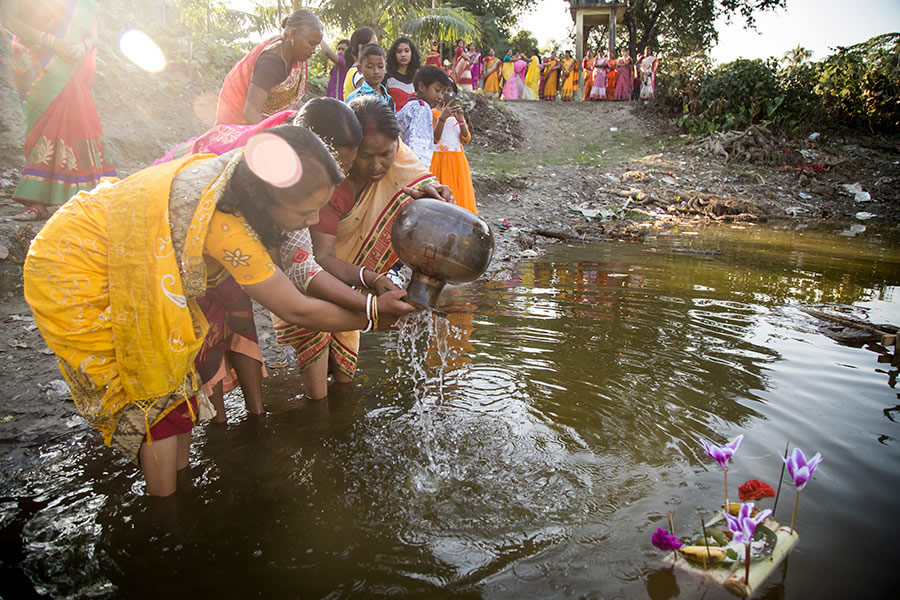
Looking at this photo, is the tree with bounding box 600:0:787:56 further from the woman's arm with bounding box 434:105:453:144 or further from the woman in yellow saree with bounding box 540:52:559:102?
the woman's arm with bounding box 434:105:453:144

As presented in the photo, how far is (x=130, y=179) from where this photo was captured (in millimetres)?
2064

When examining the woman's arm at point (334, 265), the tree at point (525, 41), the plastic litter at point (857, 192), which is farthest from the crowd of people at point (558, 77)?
the woman's arm at point (334, 265)

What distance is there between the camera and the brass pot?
241 centimetres

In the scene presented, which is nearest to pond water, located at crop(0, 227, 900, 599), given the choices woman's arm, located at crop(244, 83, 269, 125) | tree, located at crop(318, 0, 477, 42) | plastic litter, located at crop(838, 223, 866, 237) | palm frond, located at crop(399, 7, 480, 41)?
woman's arm, located at crop(244, 83, 269, 125)

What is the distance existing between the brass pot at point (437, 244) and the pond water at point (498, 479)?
85cm

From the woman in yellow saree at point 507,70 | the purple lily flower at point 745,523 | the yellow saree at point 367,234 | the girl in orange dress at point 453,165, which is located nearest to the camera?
the purple lily flower at point 745,523

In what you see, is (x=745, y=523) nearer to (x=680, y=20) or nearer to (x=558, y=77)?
(x=558, y=77)

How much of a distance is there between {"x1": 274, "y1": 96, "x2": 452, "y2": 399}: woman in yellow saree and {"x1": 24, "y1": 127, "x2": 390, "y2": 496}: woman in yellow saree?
30.2 inches

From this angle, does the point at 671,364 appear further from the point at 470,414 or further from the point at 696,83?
the point at 696,83

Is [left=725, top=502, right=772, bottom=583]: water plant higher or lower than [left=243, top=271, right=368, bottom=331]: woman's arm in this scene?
lower

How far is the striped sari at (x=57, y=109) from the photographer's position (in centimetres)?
432

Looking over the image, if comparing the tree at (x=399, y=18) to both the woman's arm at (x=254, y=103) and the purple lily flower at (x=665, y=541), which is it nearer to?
the woman's arm at (x=254, y=103)

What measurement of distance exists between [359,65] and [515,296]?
2498 mm

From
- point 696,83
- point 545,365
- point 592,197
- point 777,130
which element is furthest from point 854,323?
point 696,83
